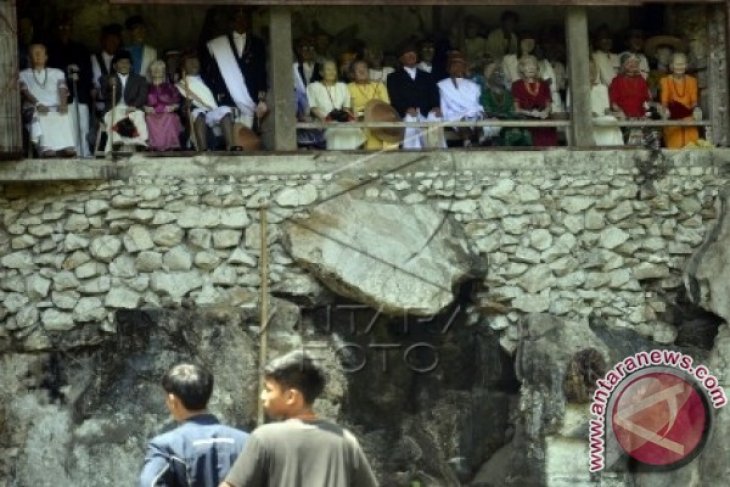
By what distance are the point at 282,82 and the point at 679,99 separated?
370 centimetres

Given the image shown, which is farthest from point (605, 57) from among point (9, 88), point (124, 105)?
point (9, 88)

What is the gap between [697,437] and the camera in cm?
1483

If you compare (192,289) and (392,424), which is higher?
(192,289)

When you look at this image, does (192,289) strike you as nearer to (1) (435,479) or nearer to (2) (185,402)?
(1) (435,479)

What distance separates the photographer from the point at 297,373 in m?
7.44

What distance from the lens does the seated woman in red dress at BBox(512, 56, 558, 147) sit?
614 inches

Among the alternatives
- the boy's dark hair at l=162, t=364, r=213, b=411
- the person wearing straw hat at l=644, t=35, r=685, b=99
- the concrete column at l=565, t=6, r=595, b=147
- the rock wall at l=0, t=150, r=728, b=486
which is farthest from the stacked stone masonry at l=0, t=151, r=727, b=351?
the boy's dark hair at l=162, t=364, r=213, b=411

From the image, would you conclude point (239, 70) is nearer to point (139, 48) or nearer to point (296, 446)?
point (139, 48)

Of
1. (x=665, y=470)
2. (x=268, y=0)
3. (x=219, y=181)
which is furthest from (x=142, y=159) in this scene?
(x=665, y=470)

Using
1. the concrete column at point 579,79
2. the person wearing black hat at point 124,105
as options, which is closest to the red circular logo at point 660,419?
the concrete column at point 579,79

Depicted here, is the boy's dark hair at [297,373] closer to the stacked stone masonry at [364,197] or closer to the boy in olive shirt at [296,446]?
the boy in olive shirt at [296,446]

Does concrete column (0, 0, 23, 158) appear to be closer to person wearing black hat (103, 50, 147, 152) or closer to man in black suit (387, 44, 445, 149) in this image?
person wearing black hat (103, 50, 147, 152)

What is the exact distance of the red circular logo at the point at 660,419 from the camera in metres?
14.7

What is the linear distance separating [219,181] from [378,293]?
1.60 metres
